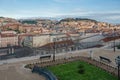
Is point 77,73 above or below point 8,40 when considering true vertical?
above

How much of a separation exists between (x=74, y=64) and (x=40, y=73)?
179 inches

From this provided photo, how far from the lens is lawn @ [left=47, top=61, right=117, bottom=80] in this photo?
20969 mm

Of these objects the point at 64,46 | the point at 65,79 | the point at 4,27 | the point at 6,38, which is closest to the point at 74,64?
the point at 65,79

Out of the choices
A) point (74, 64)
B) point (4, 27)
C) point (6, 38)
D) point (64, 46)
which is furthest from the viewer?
point (4, 27)

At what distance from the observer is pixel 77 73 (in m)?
22.4

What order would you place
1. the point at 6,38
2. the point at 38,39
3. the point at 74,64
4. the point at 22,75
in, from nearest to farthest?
the point at 22,75 < the point at 74,64 < the point at 38,39 < the point at 6,38

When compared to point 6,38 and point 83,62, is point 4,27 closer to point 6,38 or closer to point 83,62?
point 6,38

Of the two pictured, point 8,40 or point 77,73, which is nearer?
point 77,73

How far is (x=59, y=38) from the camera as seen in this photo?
5691 cm

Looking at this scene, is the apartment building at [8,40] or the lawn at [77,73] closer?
the lawn at [77,73]

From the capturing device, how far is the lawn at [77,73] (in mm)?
20969

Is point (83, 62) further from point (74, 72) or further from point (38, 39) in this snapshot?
point (38, 39)

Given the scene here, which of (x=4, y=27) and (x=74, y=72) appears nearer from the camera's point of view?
(x=74, y=72)

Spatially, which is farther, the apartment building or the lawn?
the apartment building
